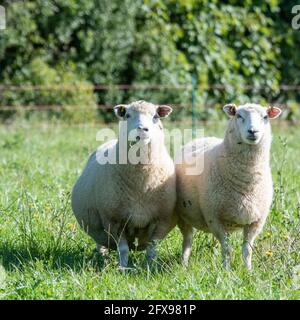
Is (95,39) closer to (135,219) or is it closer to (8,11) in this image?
(8,11)

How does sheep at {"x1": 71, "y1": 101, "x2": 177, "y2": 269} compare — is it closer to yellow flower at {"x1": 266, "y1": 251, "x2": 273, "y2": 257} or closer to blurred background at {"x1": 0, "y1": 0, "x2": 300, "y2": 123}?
yellow flower at {"x1": 266, "y1": 251, "x2": 273, "y2": 257}

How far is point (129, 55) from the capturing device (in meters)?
15.9

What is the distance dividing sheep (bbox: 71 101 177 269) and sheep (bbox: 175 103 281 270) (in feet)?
0.78

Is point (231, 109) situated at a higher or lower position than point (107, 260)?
higher

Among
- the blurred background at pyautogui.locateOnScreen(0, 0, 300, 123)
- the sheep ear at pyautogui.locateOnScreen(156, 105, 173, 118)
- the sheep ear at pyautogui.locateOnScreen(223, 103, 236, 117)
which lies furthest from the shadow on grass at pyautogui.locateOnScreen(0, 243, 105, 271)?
the blurred background at pyautogui.locateOnScreen(0, 0, 300, 123)

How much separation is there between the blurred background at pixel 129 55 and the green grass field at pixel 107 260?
7126 mm

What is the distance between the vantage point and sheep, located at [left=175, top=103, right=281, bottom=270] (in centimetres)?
533

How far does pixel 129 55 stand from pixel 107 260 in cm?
1087

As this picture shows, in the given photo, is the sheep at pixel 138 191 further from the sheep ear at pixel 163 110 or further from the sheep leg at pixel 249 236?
the sheep leg at pixel 249 236

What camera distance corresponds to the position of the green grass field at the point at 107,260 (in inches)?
180

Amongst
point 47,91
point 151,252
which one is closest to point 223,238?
point 151,252

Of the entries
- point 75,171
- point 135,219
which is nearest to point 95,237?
point 135,219

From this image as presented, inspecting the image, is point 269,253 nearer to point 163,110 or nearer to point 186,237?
point 186,237

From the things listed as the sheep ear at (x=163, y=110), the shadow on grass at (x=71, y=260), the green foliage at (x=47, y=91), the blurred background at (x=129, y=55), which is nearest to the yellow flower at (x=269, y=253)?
the shadow on grass at (x=71, y=260)
